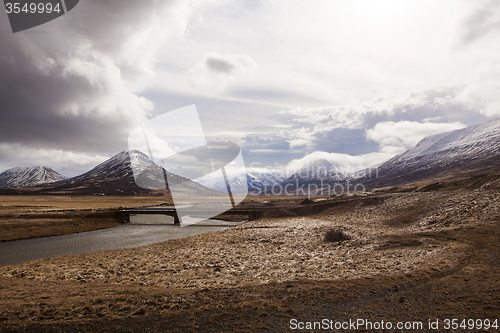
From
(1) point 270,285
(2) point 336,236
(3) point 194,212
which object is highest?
(1) point 270,285

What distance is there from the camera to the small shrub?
75.8ft

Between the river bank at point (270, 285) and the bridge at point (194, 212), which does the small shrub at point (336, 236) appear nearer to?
the river bank at point (270, 285)

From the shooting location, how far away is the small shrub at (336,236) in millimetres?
23106

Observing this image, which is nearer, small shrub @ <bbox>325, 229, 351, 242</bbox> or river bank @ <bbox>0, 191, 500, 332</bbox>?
river bank @ <bbox>0, 191, 500, 332</bbox>

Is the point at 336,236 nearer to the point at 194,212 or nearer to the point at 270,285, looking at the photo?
the point at 270,285

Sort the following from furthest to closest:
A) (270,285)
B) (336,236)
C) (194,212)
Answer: (194,212) → (336,236) → (270,285)

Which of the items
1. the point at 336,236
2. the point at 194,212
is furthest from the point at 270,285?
the point at 194,212

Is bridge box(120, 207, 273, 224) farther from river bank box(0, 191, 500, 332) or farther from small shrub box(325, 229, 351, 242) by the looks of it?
river bank box(0, 191, 500, 332)

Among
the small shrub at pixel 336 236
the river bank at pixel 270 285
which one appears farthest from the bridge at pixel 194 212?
the river bank at pixel 270 285

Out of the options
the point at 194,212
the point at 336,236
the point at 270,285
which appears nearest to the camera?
the point at 270,285

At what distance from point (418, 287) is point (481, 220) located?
56.0 ft

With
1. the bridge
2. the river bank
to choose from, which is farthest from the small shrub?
the bridge

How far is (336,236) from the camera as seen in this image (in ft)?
77.4

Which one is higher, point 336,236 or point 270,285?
Answer: point 270,285
